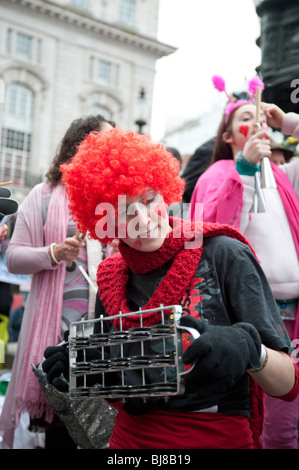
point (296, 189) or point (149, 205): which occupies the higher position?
point (296, 189)

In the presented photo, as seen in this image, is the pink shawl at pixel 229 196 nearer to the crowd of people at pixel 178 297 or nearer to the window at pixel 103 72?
the crowd of people at pixel 178 297

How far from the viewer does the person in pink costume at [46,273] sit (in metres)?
2.71

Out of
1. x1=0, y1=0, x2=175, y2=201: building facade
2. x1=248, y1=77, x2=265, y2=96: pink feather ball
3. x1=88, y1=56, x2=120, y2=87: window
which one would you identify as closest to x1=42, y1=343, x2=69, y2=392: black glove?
x1=248, y1=77, x2=265, y2=96: pink feather ball

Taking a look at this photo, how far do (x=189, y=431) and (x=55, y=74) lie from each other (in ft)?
86.2

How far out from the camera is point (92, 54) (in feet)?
91.3

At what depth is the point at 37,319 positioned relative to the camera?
277cm

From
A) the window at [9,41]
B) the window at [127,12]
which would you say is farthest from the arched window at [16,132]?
the window at [127,12]

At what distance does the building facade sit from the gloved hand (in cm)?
2367

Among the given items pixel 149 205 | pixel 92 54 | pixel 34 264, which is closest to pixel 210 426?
Answer: pixel 149 205

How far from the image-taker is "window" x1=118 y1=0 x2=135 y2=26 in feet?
97.9

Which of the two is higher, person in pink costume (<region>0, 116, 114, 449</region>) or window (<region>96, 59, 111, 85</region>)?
window (<region>96, 59, 111, 85</region>)

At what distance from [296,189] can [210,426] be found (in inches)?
61.4

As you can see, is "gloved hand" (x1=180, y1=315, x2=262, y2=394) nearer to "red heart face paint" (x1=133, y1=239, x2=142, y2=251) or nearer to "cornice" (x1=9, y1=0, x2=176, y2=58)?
"red heart face paint" (x1=133, y1=239, x2=142, y2=251)
